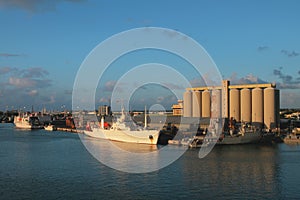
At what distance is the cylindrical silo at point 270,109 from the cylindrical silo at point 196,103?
6.93m

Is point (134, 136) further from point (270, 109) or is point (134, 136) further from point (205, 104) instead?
point (205, 104)

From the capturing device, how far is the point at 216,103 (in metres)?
33.2

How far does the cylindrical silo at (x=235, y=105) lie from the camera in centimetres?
3186

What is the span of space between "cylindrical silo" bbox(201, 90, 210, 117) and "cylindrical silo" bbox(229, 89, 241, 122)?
2856mm

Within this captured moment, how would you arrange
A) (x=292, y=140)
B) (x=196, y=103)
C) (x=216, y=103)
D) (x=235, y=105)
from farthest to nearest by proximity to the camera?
(x=196, y=103)
(x=216, y=103)
(x=235, y=105)
(x=292, y=140)

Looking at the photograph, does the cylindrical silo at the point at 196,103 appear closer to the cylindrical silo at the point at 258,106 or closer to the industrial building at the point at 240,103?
the industrial building at the point at 240,103

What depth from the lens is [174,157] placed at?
1586 cm

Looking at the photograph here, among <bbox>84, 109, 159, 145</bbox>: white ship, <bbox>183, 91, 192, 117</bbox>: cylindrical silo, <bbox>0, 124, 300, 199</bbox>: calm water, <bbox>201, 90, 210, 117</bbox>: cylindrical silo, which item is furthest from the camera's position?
<bbox>183, 91, 192, 117</bbox>: cylindrical silo

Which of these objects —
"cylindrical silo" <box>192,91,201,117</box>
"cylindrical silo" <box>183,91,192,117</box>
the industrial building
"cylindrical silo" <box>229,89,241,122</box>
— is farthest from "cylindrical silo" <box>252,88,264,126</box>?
"cylindrical silo" <box>183,91,192,117</box>

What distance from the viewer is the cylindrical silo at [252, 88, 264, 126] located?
99.5 ft

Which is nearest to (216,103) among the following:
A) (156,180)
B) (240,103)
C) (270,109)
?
(240,103)

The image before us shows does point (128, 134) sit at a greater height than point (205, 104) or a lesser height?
lesser

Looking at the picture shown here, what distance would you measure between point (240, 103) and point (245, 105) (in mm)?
875

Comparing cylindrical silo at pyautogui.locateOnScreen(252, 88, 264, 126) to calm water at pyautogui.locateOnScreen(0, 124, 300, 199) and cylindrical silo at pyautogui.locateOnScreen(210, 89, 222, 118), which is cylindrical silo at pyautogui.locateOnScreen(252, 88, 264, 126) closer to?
cylindrical silo at pyautogui.locateOnScreen(210, 89, 222, 118)
